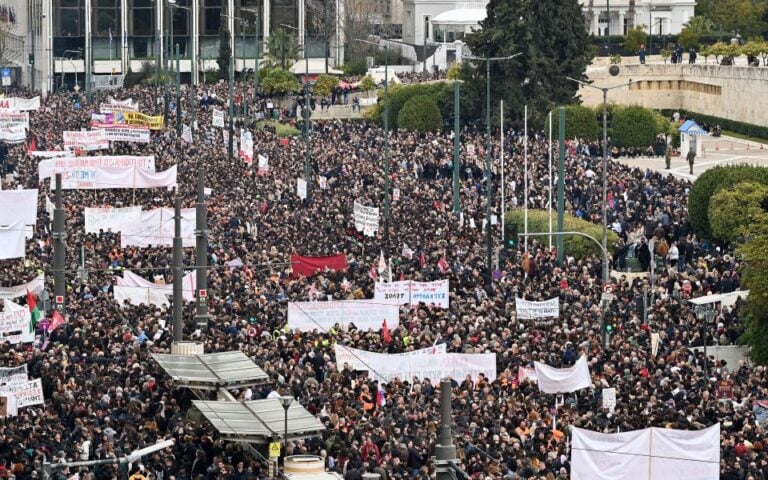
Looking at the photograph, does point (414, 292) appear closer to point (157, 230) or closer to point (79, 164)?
point (157, 230)

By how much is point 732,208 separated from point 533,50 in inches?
1192

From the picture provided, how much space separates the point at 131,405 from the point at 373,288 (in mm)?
14133

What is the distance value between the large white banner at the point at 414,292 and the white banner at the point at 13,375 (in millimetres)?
10276

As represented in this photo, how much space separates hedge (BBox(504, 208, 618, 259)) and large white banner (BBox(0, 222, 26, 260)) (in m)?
14.8

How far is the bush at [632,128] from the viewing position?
276 ft

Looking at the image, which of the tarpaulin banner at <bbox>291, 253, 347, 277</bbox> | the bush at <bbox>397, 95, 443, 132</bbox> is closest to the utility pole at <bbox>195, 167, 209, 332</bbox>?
the tarpaulin banner at <bbox>291, 253, 347, 277</bbox>

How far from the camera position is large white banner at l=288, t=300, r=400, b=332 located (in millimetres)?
42188

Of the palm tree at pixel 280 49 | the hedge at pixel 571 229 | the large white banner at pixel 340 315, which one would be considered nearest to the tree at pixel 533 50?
the hedge at pixel 571 229

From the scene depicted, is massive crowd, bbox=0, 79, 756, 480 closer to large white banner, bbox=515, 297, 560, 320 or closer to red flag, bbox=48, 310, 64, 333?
large white banner, bbox=515, 297, 560, 320

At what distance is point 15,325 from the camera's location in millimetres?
40531

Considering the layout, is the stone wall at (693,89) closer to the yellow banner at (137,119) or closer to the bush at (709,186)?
the yellow banner at (137,119)

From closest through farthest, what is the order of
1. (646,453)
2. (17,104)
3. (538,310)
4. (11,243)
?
(646,453), (538,310), (11,243), (17,104)

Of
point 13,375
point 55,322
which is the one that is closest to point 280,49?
point 55,322

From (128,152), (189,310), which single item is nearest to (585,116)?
(128,152)
